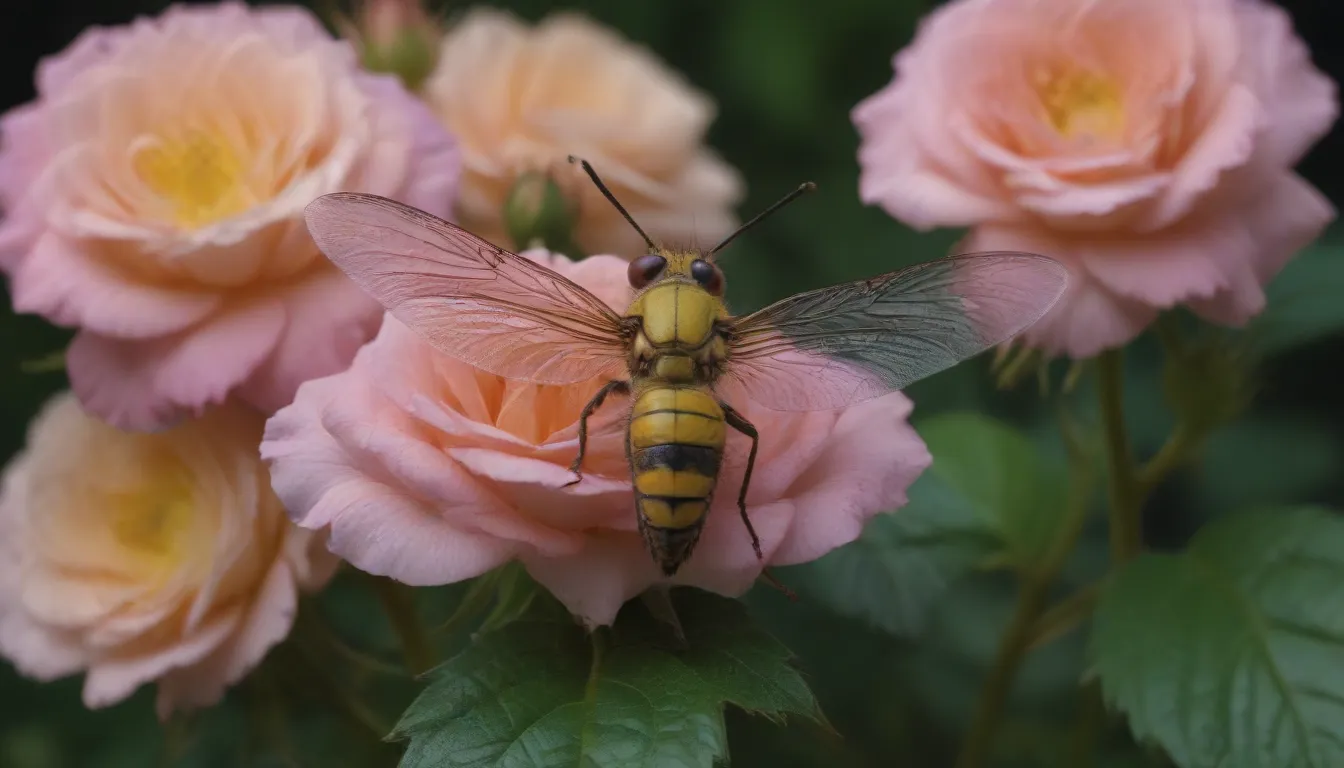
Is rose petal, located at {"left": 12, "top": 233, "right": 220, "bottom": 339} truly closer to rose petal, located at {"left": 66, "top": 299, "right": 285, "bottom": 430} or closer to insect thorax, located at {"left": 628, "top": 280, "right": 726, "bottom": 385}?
rose petal, located at {"left": 66, "top": 299, "right": 285, "bottom": 430}

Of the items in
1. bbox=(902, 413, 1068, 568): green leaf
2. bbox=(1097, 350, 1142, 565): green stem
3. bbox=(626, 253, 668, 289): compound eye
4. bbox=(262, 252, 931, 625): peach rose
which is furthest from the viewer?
bbox=(902, 413, 1068, 568): green leaf

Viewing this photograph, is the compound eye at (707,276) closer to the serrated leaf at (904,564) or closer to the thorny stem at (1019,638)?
the serrated leaf at (904,564)

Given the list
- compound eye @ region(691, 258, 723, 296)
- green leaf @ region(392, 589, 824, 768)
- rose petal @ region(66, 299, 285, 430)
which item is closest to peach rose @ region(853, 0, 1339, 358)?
compound eye @ region(691, 258, 723, 296)

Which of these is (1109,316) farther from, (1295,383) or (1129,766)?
(1295,383)

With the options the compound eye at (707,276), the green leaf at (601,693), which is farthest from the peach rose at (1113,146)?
the green leaf at (601,693)

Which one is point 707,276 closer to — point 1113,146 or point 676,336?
point 676,336

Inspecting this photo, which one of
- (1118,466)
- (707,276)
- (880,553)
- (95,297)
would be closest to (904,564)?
(880,553)
